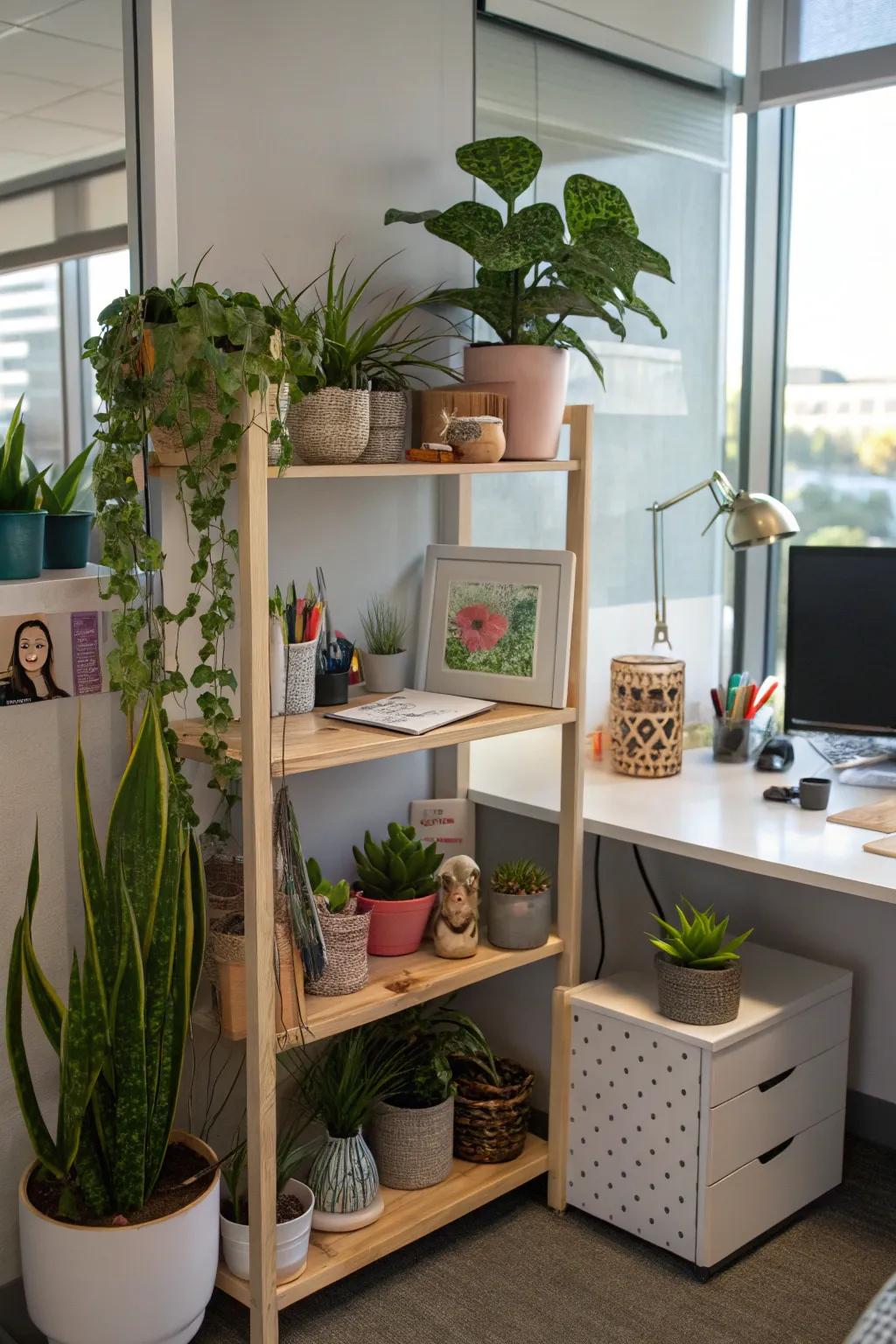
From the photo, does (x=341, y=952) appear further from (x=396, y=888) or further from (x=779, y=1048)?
(x=779, y=1048)

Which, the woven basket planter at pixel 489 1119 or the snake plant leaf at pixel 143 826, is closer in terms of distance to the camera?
the snake plant leaf at pixel 143 826

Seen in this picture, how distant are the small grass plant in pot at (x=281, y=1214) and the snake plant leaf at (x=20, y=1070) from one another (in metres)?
0.31

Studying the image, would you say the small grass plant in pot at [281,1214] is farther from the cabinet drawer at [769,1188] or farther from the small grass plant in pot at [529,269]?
the small grass plant in pot at [529,269]

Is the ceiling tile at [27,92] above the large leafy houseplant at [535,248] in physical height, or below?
above

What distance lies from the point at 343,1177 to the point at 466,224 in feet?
5.00

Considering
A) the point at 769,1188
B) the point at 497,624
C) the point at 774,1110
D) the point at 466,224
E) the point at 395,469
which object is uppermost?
the point at 466,224

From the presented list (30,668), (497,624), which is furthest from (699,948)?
(30,668)

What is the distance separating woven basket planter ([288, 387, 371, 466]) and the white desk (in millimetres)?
782

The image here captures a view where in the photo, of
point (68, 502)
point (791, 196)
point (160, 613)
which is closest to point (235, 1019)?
point (160, 613)

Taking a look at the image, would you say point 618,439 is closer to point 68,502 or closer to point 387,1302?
point 68,502

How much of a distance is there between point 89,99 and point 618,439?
49.8 inches

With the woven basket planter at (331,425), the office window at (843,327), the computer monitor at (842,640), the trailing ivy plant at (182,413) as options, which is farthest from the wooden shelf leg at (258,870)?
the office window at (843,327)

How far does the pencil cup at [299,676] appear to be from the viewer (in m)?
2.00

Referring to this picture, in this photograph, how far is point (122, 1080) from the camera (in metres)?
1.81
